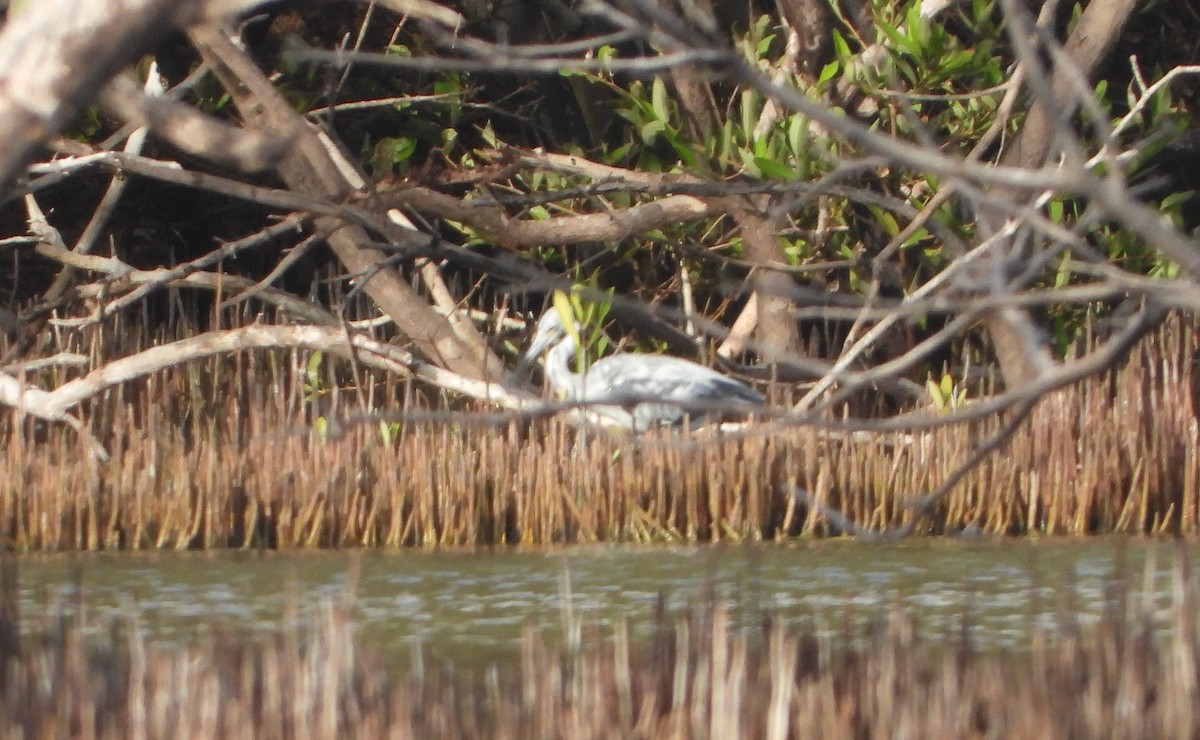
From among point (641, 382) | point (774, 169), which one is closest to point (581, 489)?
point (641, 382)

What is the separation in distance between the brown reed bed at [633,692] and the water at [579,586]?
0.33 meters

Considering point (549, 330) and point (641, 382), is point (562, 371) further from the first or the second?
point (641, 382)

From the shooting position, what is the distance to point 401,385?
7273 mm

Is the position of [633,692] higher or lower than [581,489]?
lower

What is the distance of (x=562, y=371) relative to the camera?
628 centimetres

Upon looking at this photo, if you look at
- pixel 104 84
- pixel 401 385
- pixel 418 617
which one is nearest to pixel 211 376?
pixel 401 385

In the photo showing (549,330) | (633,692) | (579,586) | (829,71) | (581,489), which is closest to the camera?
(633,692)

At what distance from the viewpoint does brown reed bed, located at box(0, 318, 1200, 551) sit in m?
5.41

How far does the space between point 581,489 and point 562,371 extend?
90cm

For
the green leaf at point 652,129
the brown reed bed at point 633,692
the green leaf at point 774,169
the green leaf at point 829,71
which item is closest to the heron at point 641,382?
the green leaf at point 774,169

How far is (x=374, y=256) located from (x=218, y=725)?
395 cm

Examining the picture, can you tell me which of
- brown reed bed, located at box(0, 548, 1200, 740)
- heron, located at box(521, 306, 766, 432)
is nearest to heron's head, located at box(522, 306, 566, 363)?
heron, located at box(521, 306, 766, 432)

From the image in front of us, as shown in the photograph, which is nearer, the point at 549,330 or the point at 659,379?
the point at 659,379

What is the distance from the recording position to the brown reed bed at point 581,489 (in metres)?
5.41
